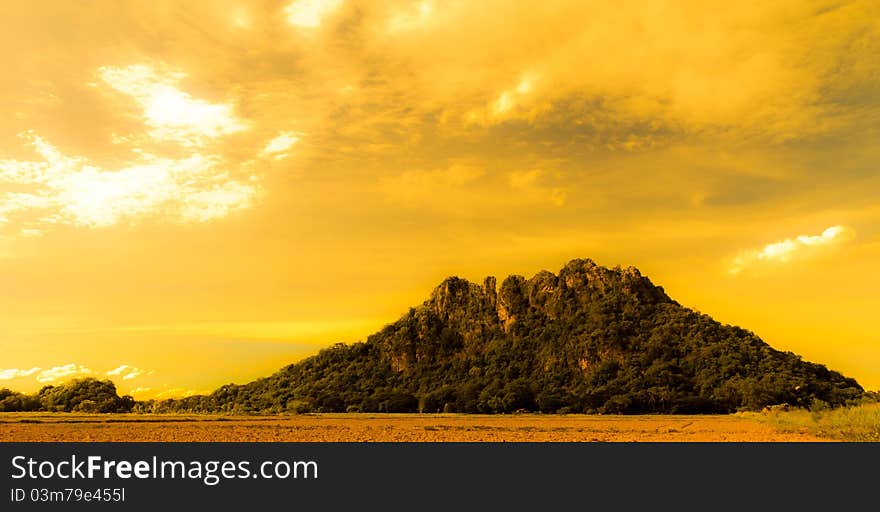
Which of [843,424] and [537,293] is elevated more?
[537,293]

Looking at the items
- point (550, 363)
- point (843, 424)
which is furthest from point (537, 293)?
point (843, 424)

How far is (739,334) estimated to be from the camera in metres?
156

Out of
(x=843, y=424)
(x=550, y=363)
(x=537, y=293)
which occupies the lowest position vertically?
(x=843, y=424)

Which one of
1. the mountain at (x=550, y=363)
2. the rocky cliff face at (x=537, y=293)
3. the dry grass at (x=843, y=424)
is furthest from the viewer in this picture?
the rocky cliff face at (x=537, y=293)

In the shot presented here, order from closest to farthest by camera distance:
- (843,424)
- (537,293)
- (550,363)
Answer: (843,424), (550,363), (537,293)

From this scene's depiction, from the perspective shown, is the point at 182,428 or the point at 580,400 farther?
the point at 580,400

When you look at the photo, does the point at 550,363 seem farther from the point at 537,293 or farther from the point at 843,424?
the point at 843,424

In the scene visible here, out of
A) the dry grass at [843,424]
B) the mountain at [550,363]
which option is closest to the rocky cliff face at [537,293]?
the mountain at [550,363]

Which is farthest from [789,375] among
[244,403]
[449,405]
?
[244,403]

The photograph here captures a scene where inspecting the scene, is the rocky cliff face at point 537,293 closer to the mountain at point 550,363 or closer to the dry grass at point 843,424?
the mountain at point 550,363

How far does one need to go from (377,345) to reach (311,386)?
23.0m

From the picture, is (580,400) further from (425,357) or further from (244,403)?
(244,403)

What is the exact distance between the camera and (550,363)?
158375mm

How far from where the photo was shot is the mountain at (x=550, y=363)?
129 m
